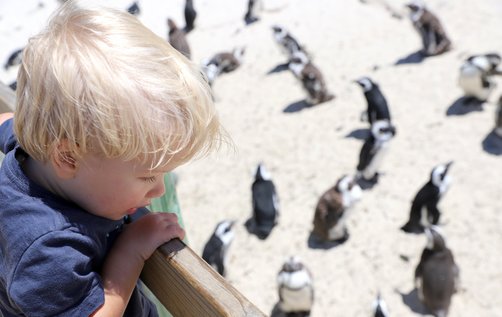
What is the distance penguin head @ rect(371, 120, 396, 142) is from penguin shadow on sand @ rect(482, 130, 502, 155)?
0.77m

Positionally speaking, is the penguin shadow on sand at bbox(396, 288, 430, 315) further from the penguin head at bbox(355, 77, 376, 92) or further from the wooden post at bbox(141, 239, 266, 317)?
the wooden post at bbox(141, 239, 266, 317)

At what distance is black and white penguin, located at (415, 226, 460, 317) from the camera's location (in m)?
3.72

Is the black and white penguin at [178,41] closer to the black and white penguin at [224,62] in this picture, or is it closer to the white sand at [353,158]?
the black and white penguin at [224,62]

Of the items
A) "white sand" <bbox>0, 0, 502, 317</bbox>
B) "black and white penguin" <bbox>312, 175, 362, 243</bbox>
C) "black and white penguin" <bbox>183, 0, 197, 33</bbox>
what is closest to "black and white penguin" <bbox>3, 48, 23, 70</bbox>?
"white sand" <bbox>0, 0, 502, 317</bbox>

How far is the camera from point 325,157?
Answer: 18.4 feet

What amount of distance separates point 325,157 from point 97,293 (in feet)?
15.6

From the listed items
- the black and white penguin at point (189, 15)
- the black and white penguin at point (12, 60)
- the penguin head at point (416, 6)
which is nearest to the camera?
the penguin head at point (416, 6)

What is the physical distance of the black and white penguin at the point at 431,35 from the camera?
22.9ft

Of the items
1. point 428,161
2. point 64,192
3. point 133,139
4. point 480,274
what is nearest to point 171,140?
point 133,139

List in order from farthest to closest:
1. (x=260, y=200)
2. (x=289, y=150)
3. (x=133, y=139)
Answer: (x=289, y=150)
(x=260, y=200)
(x=133, y=139)

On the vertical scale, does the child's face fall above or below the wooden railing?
above

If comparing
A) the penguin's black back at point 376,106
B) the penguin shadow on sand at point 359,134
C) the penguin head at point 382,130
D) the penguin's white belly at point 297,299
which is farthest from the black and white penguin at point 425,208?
the penguin shadow on sand at point 359,134

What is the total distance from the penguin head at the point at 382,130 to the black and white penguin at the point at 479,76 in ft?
3.37

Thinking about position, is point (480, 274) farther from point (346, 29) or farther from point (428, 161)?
point (346, 29)
